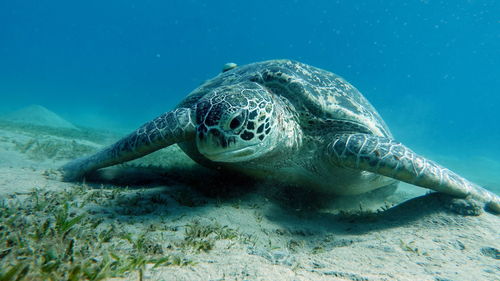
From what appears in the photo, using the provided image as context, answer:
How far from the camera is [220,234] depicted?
1.98 m

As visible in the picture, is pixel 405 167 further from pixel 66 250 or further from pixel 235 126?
pixel 66 250

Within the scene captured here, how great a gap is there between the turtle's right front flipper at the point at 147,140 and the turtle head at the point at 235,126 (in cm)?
62

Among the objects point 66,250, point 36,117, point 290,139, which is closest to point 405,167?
point 290,139

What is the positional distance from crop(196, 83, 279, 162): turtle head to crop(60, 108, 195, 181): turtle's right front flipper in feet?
2.02

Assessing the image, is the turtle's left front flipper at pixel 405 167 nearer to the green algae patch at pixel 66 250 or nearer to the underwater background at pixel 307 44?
the green algae patch at pixel 66 250

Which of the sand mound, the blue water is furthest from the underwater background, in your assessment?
the sand mound

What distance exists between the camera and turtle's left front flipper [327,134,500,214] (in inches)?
106

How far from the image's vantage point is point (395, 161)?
2.72 m

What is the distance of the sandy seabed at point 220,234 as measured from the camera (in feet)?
4.16

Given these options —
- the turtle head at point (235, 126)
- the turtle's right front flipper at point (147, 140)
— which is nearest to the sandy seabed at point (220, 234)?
the turtle's right front flipper at point (147, 140)

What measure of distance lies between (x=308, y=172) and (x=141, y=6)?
364 ft

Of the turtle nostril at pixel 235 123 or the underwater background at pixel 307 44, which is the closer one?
the turtle nostril at pixel 235 123

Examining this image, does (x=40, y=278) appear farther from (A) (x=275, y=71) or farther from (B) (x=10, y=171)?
(A) (x=275, y=71)

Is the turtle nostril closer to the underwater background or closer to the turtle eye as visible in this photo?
the turtle eye
